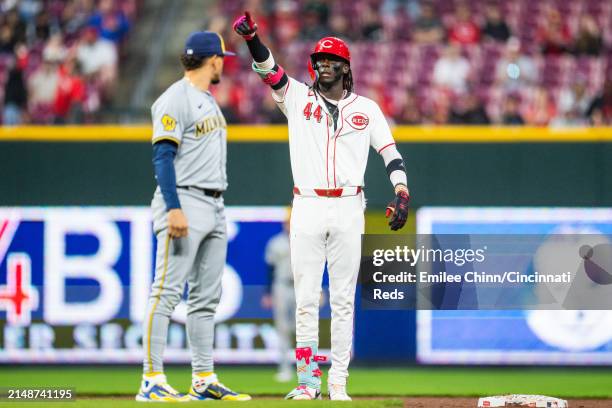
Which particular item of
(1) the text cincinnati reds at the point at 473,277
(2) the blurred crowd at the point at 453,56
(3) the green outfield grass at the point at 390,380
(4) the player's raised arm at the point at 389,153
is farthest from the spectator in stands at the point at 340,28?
(1) the text cincinnati reds at the point at 473,277

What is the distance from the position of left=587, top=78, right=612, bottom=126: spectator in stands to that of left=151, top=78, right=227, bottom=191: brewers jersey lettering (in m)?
6.17

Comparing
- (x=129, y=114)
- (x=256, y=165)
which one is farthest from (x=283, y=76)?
(x=129, y=114)

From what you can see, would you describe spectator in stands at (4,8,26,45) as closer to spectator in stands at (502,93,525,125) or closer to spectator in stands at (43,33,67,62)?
spectator in stands at (43,33,67,62)

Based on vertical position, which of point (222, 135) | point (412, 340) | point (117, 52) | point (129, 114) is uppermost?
point (117, 52)


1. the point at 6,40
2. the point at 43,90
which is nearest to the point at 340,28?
the point at 43,90

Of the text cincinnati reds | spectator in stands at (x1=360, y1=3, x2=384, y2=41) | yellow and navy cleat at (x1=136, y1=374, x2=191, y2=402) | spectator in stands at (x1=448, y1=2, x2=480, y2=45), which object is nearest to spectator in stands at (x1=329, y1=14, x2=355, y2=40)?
spectator in stands at (x1=360, y1=3, x2=384, y2=41)

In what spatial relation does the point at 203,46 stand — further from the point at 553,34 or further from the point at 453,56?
the point at 553,34

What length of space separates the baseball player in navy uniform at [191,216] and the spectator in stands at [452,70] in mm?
6306

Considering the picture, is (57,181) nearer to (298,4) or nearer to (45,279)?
(45,279)

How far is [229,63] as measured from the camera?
502 inches

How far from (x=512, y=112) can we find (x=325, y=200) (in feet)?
18.0

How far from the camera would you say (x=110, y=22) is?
45.6 ft

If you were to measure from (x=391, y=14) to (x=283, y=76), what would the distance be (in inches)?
294

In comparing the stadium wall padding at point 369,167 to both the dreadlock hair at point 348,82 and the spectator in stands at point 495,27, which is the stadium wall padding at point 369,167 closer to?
the spectator in stands at point 495,27
